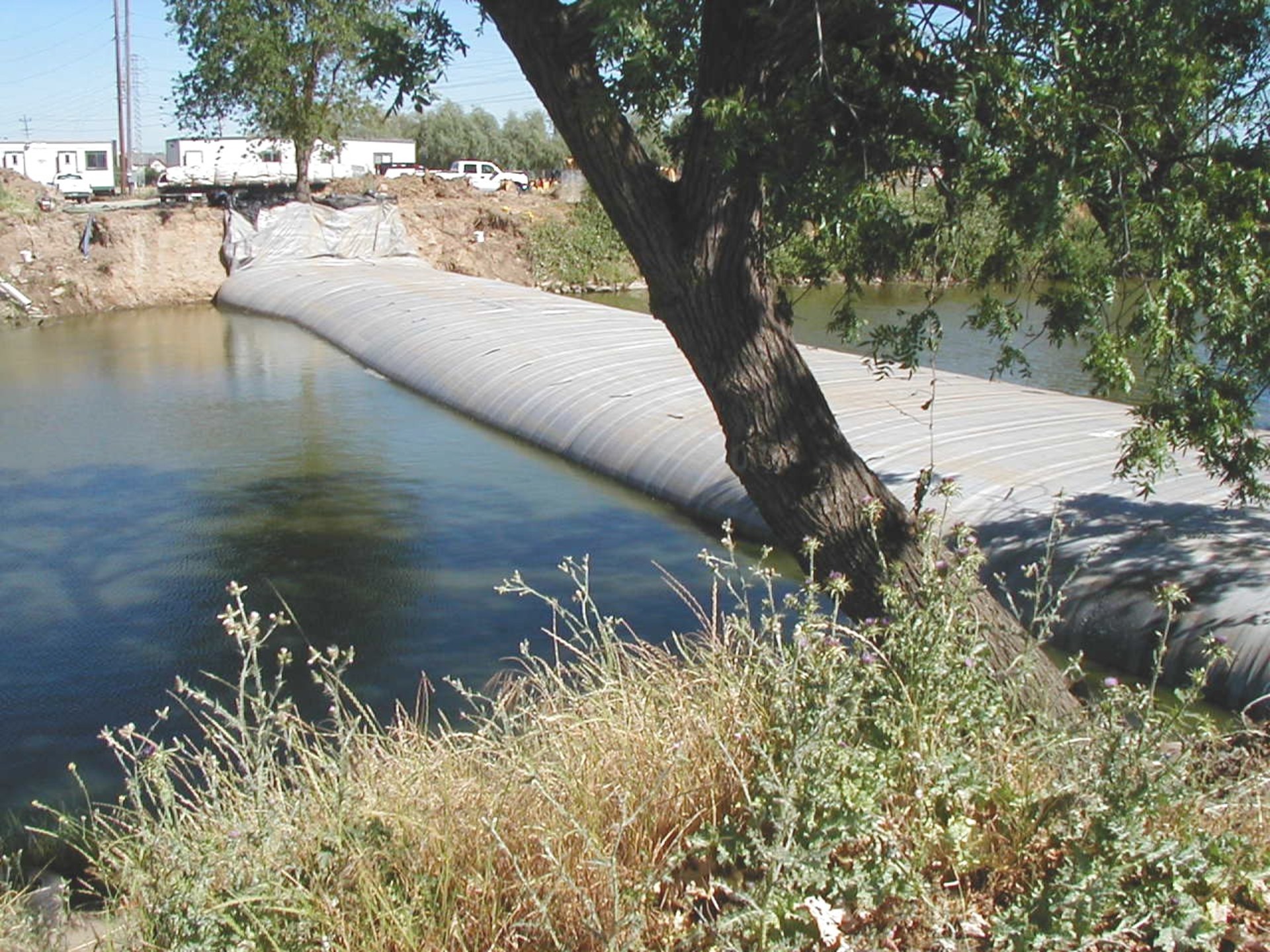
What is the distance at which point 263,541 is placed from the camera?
10.8 meters

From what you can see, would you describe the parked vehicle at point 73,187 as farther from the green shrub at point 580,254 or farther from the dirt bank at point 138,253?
the green shrub at point 580,254

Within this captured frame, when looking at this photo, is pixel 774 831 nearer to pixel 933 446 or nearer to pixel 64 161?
pixel 933 446

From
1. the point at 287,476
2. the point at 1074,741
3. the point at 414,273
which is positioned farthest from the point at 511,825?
the point at 414,273

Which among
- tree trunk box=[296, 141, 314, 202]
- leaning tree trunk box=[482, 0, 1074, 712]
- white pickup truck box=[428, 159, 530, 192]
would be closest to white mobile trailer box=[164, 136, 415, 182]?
tree trunk box=[296, 141, 314, 202]

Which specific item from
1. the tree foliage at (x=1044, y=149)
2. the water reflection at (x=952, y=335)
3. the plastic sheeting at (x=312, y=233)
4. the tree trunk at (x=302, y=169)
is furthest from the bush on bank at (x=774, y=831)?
the tree trunk at (x=302, y=169)

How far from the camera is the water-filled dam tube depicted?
25.4 ft

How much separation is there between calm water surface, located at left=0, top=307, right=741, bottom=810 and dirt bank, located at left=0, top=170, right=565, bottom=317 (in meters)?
10.3

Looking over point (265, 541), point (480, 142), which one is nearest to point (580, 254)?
point (265, 541)

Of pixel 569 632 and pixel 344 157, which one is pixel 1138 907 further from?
pixel 344 157

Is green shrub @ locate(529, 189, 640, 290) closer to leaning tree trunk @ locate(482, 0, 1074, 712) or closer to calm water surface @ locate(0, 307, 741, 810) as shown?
calm water surface @ locate(0, 307, 741, 810)

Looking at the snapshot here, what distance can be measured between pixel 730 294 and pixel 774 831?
260cm

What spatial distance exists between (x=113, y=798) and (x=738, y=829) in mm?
4288

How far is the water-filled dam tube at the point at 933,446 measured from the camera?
7754 millimetres

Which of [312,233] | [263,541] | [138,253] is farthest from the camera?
[312,233]
